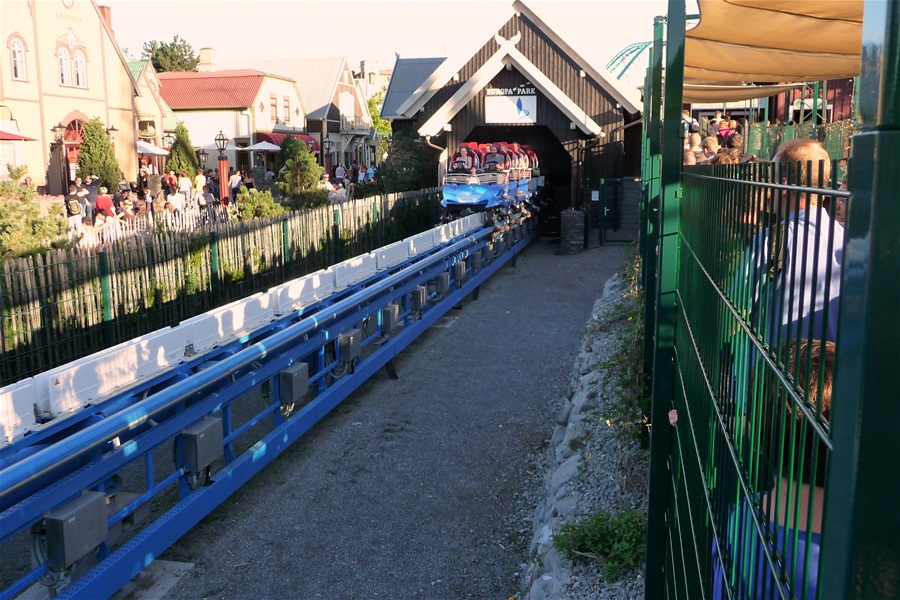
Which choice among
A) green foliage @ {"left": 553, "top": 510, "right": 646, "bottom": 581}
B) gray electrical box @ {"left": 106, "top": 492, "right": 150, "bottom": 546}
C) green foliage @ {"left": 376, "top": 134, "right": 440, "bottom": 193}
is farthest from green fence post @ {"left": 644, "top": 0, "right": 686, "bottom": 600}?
green foliage @ {"left": 376, "top": 134, "right": 440, "bottom": 193}

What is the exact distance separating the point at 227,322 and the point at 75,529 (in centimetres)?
307

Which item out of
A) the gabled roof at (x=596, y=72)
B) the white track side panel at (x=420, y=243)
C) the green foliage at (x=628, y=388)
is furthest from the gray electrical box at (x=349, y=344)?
the gabled roof at (x=596, y=72)

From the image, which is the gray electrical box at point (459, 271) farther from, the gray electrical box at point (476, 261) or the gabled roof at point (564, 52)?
the gabled roof at point (564, 52)

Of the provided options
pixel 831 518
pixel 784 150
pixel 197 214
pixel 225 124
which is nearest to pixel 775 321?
pixel 831 518

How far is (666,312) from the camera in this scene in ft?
12.2

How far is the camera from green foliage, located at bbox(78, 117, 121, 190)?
29453 millimetres

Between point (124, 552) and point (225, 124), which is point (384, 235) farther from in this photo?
point (225, 124)

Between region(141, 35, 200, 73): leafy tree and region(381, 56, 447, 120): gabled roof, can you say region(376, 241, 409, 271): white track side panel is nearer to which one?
region(381, 56, 447, 120): gabled roof

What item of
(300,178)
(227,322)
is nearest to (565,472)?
(227,322)

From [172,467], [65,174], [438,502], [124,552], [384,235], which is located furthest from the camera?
[65,174]

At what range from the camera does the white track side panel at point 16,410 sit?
4.55 metres

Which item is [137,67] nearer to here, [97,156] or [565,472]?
[97,156]

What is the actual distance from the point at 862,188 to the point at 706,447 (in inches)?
63.1

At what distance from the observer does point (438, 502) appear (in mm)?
6305
